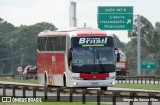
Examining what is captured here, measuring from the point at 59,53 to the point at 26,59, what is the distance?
443 feet

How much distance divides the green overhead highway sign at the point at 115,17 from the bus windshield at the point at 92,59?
28.0m

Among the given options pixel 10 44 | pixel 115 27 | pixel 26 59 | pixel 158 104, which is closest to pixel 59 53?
pixel 158 104

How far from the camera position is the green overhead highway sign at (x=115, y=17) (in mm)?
71062

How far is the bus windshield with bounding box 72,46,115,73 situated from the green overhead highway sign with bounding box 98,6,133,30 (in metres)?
28.0

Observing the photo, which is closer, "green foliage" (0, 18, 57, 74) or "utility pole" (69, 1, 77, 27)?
"utility pole" (69, 1, 77, 27)

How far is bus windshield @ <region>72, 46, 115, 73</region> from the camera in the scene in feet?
140

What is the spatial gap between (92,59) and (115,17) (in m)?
28.8

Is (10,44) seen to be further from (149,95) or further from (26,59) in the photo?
(149,95)

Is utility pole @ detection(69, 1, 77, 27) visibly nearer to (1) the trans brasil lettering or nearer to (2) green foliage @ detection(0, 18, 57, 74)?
(1) the trans brasil lettering

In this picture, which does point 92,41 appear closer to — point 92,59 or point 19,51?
point 92,59

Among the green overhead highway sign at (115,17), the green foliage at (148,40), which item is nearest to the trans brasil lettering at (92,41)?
the green overhead highway sign at (115,17)

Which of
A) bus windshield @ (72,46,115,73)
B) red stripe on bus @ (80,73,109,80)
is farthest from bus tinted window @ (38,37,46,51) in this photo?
red stripe on bus @ (80,73,109,80)

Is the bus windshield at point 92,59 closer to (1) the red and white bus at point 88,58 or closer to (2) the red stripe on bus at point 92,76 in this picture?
(1) the red and white bus at point 88,58

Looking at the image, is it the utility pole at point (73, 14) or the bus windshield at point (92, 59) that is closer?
the bus windshield at point (92, 59)
